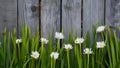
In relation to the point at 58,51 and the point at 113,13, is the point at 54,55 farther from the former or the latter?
the point at 113,13

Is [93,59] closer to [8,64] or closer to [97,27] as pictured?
[97,27]

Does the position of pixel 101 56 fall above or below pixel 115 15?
below

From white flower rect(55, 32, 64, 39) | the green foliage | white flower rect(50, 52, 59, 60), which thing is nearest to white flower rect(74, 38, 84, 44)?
the green foliage

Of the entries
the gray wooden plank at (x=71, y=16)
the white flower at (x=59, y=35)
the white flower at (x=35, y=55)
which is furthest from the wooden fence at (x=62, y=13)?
the white flower at (x=35, y=55)

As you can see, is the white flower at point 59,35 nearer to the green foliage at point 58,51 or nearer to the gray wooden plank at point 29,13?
the green foliage at point 58,51

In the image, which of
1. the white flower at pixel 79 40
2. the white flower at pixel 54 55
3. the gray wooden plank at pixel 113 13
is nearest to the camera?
the white flower at pixel 54 55

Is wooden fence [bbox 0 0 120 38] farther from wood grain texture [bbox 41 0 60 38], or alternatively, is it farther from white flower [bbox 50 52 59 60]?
white flower [bbox 50 52 59 60]

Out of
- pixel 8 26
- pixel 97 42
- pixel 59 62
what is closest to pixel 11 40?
pixel 8 26

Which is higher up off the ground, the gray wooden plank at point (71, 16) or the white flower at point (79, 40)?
the gray wooden plank at point (71, 16)
